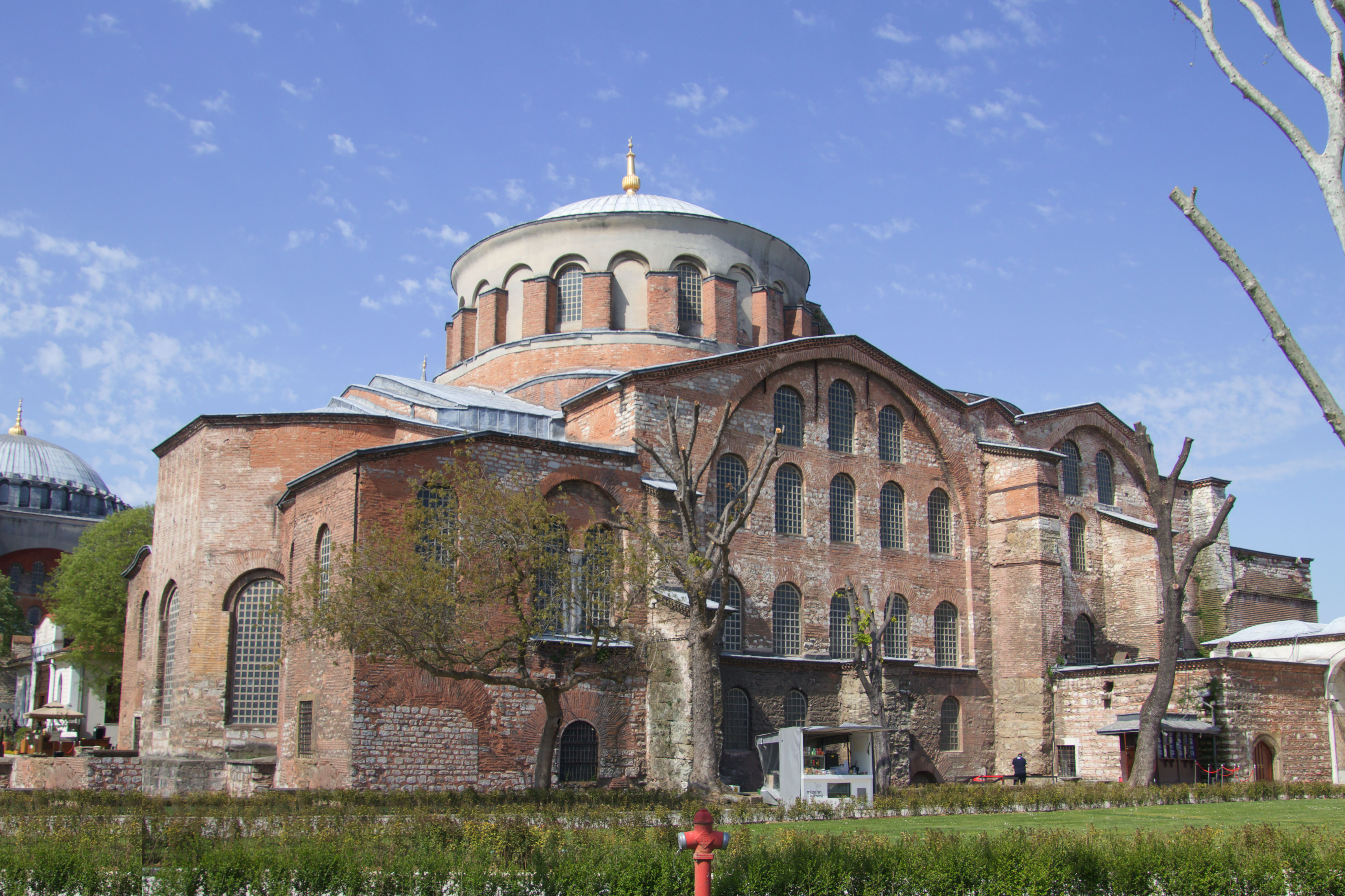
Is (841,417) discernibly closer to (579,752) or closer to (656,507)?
(656,507)

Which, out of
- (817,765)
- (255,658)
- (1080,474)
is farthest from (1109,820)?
(1080,474)

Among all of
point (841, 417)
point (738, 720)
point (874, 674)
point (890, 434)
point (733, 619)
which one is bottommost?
point (738, 720)

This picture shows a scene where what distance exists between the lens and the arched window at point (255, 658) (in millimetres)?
24703

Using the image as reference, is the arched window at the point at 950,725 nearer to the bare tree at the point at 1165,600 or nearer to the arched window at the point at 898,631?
the arched window at the point at 898,631

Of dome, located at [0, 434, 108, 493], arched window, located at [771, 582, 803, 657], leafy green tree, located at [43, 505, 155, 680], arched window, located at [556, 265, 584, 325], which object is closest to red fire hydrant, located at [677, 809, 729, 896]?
arched window, located at [771, 582, 803, 657]

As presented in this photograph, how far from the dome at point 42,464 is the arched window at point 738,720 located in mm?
44483

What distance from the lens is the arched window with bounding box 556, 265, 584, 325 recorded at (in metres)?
32.8

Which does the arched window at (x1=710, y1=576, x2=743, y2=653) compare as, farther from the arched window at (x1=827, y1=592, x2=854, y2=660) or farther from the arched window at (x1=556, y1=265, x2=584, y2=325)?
the arched window at (x1=556, y1=265, x2=584, y2=325)

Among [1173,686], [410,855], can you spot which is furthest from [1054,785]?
[410,855]

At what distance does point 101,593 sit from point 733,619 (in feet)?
74.4

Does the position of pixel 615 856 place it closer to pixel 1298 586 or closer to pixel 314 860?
pixel 314 860

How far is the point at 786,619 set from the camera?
2739cm

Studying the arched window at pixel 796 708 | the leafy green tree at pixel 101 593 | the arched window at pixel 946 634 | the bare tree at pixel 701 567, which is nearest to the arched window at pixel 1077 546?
the arched window at pixel 946 634

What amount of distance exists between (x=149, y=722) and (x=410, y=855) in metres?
17.8
